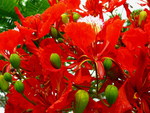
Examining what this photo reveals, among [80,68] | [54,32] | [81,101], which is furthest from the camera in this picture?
[54,32]

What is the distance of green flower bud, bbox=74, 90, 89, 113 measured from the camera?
2.67 ft

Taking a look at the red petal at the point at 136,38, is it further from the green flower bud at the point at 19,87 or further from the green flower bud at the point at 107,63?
the green flower bud at the point at 19,87

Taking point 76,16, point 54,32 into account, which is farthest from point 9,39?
point 76,16

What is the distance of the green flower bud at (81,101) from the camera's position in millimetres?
815

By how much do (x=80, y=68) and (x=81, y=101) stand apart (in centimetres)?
13

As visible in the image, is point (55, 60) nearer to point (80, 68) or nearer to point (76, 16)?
point (80, 68)

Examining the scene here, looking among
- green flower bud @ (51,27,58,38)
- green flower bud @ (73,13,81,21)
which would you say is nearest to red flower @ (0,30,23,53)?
green flower bud @ (51,27,58,38)

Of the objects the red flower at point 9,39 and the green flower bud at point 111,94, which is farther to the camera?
the red flower at point 9,39

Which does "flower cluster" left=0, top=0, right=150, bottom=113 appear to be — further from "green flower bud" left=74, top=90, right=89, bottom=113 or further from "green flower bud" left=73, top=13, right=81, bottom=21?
"green flower bud" left=73, top=13, right=81, bottom=21


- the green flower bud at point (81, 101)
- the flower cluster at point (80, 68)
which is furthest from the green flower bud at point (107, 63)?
the green flower bud at point (81, 101)

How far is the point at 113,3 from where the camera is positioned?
1.30 meters

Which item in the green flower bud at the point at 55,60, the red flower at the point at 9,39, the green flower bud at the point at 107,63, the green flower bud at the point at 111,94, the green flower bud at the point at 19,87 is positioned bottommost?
the green flower bud at the point at 111,94

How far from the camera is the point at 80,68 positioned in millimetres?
917

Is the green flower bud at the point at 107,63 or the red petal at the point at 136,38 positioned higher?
the red petal at the point at 136,38
